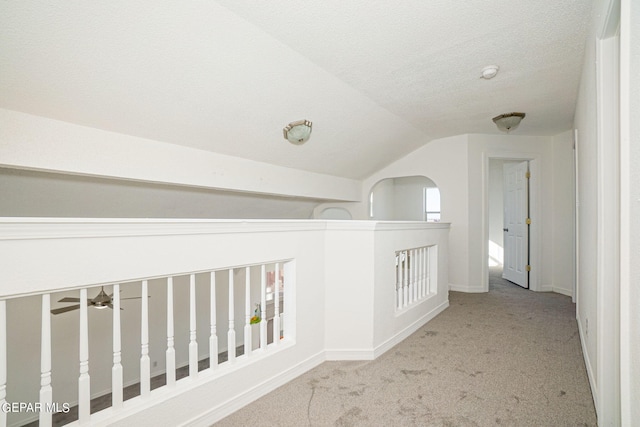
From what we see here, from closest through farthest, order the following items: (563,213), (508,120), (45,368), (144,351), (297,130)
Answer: (45,368)
(144,351)
(297,130)
(508,120)
(563,213)

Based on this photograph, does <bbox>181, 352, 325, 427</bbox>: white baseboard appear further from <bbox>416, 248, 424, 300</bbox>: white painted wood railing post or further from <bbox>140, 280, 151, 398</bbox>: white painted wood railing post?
<bbox>416, 248, 424, 300</bbox>: white painted wood railing post

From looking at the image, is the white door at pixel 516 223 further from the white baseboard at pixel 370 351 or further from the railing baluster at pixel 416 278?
the white baseboard at pixel 370 351

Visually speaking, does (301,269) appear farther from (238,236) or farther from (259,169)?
(259,169)

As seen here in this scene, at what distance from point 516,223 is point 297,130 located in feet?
13.5

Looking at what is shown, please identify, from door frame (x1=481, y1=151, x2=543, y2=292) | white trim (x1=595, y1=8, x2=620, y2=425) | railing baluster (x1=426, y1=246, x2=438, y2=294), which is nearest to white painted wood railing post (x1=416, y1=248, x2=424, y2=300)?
railing baluster (x1=426, y1=246, x2=438, y2=294)

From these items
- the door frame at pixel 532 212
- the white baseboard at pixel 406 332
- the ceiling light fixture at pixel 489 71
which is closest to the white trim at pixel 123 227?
the white baseboard at pixel 406 332

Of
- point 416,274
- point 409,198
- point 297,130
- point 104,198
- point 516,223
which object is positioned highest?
point 297,130

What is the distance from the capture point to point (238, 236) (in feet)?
6.13

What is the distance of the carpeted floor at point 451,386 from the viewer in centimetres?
176

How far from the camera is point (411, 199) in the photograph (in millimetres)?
8945

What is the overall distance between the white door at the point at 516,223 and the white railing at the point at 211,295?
2086 mm

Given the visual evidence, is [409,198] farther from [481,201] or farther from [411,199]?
[481,201]

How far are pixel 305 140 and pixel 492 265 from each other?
20.6ft

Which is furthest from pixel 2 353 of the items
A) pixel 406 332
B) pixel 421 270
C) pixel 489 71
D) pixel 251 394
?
pixel 489 71
